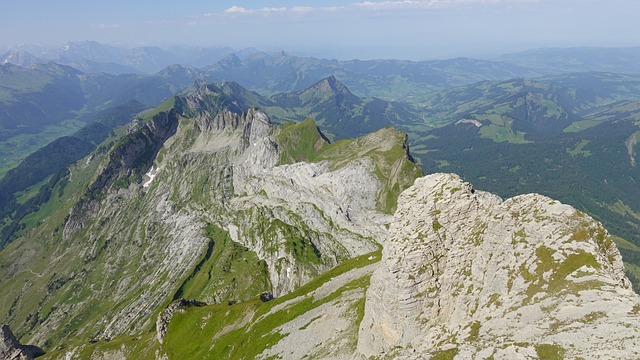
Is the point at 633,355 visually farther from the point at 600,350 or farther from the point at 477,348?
the point at 477,348

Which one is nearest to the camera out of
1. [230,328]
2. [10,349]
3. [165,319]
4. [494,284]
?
[494,284]

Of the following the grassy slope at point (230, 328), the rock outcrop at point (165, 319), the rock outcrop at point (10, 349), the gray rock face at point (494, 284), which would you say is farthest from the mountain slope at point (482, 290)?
the rock outcrop at point (10, 349)

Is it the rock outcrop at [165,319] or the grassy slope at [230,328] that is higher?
the grassy slope at [230,328]

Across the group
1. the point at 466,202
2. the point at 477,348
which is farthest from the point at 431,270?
the point at 477,348

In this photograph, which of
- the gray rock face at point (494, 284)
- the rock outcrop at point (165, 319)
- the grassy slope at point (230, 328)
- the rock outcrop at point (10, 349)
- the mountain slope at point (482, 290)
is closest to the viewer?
the gray rock face at point (494, 284)

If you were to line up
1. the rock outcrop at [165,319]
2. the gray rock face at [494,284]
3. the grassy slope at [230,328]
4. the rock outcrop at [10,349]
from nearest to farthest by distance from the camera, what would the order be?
1. the gray rock face at [494,284]
2. the grassy slope at [230,328]
3. the rock outcrop at [165,319]
4. the rock outcrop at [10,349]

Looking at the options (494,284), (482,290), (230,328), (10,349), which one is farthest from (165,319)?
(494,284)

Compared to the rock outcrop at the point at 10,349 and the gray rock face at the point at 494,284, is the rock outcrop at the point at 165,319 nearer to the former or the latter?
the rock outcrop at the point at 10,349

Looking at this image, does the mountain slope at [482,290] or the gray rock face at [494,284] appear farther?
the mountain slope at [482,290]

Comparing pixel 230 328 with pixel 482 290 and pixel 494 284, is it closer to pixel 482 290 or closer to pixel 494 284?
pixel 482 290

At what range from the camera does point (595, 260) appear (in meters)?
38.8

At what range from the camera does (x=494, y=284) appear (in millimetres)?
44250

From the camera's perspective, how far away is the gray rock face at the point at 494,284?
3244 centimetres

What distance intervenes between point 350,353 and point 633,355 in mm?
44420
